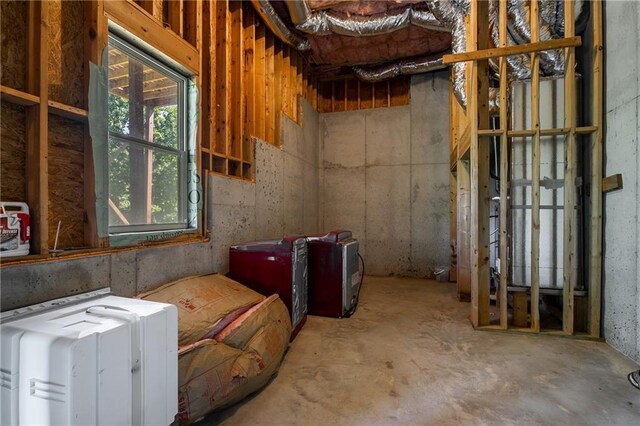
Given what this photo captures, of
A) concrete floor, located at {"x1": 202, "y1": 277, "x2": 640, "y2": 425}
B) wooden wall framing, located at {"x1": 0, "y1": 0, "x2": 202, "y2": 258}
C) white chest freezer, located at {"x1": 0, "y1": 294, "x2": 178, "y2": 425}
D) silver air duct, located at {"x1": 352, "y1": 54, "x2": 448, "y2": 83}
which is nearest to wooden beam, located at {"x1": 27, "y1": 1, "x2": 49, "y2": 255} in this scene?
wooden wall framing, located at {"x1": 0, "y1": 0, "x2": 202, "y2": 258}

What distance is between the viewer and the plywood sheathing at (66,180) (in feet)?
5.66

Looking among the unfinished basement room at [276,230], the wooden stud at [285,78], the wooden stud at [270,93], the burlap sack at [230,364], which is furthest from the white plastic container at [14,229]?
the wooden stud at [285,78]

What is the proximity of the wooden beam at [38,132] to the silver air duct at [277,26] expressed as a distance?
8.27ft

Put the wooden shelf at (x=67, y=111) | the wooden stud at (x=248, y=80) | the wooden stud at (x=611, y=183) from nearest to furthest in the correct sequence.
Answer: the wooden shelf at (x=67, y=111) → the wooden stud at (x=611, y=183) → the wooden stud at (x=248, y=80)

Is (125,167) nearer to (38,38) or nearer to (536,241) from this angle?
(38,38)

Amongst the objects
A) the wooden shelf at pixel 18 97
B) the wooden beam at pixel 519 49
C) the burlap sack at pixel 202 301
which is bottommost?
the burlap sack at pixel 202 301

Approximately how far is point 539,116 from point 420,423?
2.95 m

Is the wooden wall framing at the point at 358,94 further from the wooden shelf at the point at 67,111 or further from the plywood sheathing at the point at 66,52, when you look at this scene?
the wooden shelf at the point at 67,111

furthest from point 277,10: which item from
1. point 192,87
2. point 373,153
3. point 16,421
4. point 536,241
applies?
point 16,421

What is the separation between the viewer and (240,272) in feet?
9.66

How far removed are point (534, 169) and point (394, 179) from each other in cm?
292

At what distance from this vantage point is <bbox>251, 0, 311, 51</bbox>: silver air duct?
11.8 ft

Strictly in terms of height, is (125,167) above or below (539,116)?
below

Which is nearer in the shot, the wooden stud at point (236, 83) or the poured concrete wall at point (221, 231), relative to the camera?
the poured concrete wall at point (221, 231)
